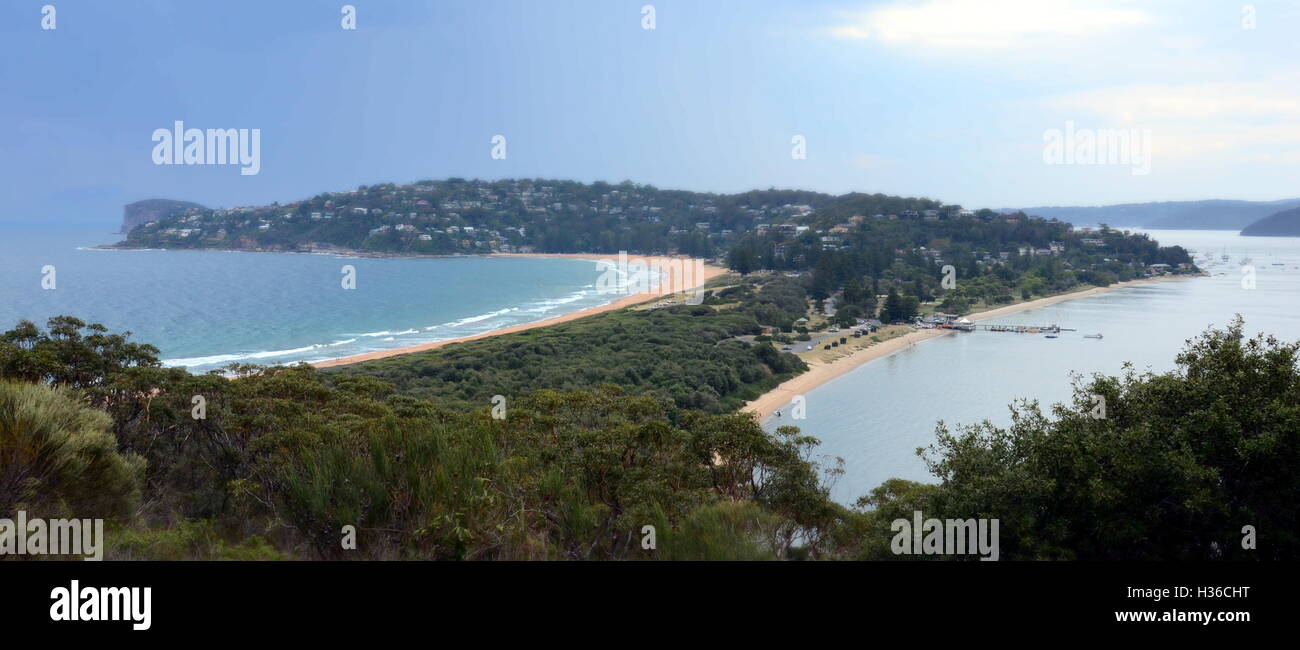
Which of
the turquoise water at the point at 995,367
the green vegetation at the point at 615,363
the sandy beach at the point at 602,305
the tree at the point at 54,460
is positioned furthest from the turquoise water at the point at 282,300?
the tree at the point at 54,460

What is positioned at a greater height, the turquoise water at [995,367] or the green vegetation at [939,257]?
the green vegetation at [939,257]

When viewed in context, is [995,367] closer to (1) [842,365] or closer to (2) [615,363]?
(1) [842,365]

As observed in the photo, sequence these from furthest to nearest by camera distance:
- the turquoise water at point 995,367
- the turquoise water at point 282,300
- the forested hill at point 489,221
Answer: the forested hill at point 489,221 → the turquoise water at point 282,300 → the turquoise water at point 995,367

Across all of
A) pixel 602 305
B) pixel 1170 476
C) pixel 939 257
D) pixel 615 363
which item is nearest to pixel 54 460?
pixel 1170 476

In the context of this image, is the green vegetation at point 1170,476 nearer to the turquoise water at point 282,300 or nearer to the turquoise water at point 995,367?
the turquoise water at point 995,367

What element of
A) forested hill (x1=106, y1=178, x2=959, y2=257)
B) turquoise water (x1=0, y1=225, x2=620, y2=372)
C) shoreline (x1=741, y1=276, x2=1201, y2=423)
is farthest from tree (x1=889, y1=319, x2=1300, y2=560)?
forested hill (x1=106, y1=178, x2=959, y2=257)

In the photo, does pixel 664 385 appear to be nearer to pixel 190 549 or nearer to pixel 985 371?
pixel 985 371
